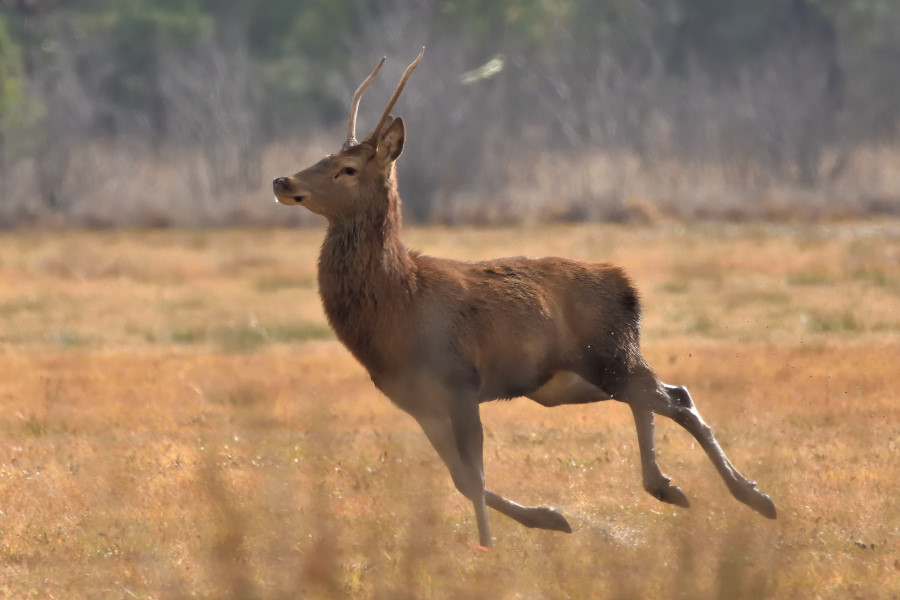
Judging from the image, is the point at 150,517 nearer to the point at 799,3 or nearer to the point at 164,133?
the point at 164,133

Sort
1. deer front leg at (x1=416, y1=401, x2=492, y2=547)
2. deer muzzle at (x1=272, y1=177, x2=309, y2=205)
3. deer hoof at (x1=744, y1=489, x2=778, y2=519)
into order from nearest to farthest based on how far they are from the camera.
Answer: deer front leg at (x1=416, y1=401, x2=492, y2=547) → deer muzzle at (x1=272, y1=177, x2=309, y2=205) → deer hoof at (x1=744, y1=489, x2=778, y2=519)

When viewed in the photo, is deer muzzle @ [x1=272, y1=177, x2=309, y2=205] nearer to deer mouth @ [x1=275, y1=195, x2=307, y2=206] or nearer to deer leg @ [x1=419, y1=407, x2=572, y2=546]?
deer mouth @ [x1=275, y1=195, x2=307, y2=206]

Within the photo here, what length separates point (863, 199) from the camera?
1289 inches

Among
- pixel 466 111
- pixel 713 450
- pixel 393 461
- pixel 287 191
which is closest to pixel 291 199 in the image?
pixel 287 191

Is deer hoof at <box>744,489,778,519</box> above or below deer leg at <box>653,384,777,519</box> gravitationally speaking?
below

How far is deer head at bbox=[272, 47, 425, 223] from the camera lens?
25.8 ft

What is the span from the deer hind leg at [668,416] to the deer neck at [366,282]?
1534 millimetres

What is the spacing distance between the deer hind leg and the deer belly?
157 millimetres

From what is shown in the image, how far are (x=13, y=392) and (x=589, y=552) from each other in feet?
24.1

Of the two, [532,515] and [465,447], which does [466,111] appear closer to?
[532,515]

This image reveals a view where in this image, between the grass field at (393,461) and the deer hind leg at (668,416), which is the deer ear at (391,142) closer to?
the grass field at (393,461)

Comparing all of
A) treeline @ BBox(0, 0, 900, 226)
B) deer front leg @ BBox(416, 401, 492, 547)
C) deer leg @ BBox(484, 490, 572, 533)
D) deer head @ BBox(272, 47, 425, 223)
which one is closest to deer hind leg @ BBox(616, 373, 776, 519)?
deer leg @ BBox(484, 490, 572, 533)

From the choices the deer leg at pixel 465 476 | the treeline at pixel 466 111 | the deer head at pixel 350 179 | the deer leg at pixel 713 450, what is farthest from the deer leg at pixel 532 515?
the treeline at pixel 466 111

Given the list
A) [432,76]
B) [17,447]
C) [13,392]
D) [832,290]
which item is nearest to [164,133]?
[432,76]
